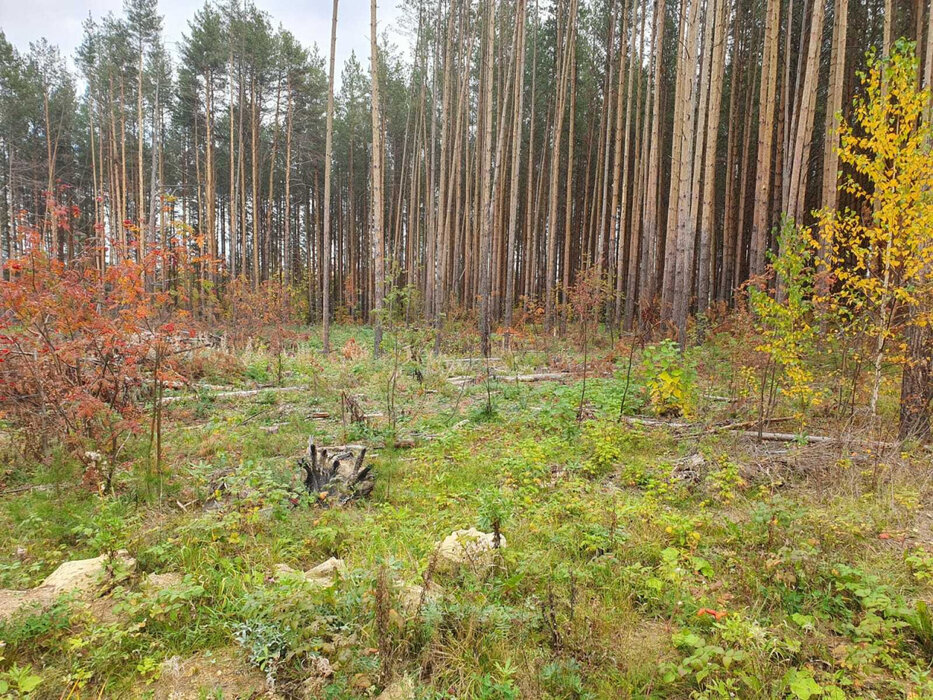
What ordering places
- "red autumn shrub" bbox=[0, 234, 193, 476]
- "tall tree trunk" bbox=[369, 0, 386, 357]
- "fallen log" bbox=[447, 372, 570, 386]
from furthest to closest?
"tall tree trunk" bbox=[369, 0, 386, 357], "fallen log" bbox=[447, 372, 570, 386], "red autumn shrub" bbox=[0, 234, 193, 476]

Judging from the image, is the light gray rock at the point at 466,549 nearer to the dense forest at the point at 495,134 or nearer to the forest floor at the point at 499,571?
the forest floor at the point at 499,571

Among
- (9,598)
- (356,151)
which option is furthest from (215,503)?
(356,151)

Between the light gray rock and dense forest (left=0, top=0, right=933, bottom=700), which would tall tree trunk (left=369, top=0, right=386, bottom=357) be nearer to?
dense forest (left=0, top=0, right=933, bottom=700)

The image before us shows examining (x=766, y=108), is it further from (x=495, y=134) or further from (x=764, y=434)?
(x=495, y=134)

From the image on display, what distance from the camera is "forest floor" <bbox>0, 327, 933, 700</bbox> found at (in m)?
2.05

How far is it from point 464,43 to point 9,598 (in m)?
17.0

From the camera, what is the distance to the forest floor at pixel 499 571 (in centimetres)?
205

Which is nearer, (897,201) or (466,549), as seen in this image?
(466,549)

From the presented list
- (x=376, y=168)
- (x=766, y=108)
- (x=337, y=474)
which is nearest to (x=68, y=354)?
(x=337, y=474)

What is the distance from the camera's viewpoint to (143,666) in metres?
2.06

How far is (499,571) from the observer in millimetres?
2844

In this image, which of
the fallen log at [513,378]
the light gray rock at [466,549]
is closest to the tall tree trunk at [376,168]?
the fallen log at [513,378]

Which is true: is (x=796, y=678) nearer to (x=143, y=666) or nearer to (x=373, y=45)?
(x=143, y=666)

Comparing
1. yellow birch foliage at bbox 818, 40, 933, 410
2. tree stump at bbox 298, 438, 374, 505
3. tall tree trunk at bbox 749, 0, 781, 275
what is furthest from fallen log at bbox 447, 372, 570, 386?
tall tree trunk at bbox 749, 0, 781, 275
